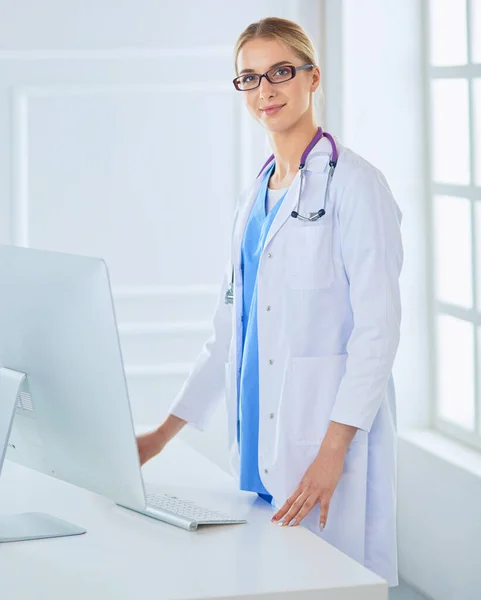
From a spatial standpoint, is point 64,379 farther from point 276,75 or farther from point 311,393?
point 276,75

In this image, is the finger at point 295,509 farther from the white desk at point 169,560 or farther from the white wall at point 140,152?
the white wall at point 140,152

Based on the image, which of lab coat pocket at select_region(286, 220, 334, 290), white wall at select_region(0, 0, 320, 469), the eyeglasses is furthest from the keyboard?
white wall at select_region(0, 0, 320, 469)

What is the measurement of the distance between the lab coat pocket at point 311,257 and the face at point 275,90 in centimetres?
23

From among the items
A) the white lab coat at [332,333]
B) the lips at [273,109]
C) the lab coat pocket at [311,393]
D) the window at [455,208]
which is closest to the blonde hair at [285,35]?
the lips at [273,109]

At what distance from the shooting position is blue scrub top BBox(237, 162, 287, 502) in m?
1.93

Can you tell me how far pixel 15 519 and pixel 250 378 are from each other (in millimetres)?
554

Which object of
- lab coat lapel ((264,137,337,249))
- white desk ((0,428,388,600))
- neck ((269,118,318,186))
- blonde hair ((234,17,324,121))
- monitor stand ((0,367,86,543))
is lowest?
white desk ((0,428,388,600))

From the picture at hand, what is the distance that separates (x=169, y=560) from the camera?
1.43 metres

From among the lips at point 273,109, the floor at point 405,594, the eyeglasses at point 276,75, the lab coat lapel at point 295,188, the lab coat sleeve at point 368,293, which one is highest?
the eyeglasses at point 276,75

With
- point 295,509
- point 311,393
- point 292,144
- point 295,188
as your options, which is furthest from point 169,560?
point 292,144

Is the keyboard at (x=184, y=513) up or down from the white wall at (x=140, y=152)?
down

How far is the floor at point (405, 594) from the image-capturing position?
293 cm

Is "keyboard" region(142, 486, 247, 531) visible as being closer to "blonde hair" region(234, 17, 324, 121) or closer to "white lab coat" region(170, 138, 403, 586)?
"white lab coat" region(170, 138, 403, 586)

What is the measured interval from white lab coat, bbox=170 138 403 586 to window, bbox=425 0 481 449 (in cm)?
104
